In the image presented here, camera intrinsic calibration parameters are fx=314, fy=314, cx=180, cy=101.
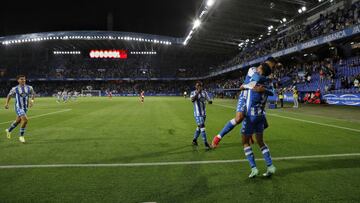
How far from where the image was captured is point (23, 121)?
11445 millimetres

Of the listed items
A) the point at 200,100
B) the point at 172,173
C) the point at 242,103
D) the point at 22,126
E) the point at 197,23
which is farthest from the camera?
the point at 197,23

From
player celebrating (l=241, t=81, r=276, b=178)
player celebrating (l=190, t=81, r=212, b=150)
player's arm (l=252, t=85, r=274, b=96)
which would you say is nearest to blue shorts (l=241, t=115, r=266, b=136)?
player celebrating (l=241, t=81, r=276, b=178)

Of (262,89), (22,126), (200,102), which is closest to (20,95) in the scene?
(22,126)

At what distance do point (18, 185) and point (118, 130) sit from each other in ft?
27.5

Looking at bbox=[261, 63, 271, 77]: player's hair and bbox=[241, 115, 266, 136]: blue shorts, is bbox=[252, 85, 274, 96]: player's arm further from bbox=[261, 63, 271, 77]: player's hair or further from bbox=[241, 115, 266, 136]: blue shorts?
bbox=[241, 115, 266, 136]: blue shorts

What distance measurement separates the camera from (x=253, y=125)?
6426 mm

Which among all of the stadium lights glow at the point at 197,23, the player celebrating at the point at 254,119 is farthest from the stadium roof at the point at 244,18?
the player celebrating at the point at 254,119

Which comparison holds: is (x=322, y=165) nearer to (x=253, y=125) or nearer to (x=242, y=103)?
(x=253, y=125)

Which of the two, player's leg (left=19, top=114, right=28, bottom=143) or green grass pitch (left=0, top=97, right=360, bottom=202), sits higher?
player's leg (left=19, top=114, right=28, bottom=143)

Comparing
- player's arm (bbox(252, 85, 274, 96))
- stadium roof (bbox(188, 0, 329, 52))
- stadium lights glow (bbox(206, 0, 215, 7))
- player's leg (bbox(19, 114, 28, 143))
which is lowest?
player's leg (bbox(19, 114, 28, 143))

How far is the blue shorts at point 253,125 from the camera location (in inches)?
251

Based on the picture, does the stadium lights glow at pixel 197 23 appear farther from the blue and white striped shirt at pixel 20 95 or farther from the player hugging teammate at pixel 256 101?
the player hugging teammate at pixel 256 101

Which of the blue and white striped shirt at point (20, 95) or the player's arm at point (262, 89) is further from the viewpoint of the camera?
the blue and white striped shirt at point (20, 95)

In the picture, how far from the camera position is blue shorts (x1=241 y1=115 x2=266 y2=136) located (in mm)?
6379
